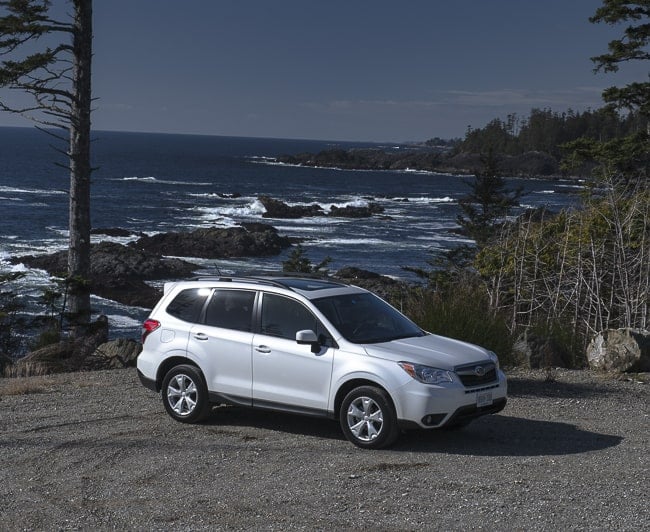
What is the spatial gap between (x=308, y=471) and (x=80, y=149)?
12448mm

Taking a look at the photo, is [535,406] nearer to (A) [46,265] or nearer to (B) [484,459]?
(B) [484,459]

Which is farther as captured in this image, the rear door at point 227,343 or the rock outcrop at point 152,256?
the rock outcrop at point 152,256

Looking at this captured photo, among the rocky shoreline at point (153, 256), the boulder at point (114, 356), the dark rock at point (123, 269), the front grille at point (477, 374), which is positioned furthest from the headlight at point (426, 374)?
the dark rock at point (123, 269)

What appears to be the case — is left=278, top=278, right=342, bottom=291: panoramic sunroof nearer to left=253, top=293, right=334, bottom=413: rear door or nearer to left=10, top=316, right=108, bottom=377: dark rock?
left=253, top=293, right=334, bottom=413: rear door

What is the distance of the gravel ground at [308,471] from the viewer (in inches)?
284

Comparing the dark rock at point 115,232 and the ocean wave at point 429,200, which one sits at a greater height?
the ocean wave at point 429,200

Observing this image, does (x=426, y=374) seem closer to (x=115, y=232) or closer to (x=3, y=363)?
(x=3, y=363)

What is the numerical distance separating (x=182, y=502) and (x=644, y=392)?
7253 mm

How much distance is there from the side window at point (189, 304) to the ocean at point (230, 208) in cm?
503

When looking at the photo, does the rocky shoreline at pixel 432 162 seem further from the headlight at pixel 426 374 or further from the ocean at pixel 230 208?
the headlight at pixel 426 374

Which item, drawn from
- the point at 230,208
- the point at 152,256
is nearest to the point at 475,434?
the point at 152,256

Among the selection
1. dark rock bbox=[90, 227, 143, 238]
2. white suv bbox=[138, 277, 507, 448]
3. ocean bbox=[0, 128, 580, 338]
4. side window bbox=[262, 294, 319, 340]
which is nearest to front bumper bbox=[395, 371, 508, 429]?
white suv bbox=[138, 277, 507, 448]

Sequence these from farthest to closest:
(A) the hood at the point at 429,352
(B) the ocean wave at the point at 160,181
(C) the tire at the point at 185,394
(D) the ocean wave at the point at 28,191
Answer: (B) the ocean wave at the point at 160,181 < (D) the ocean wave at the point at 28,191 < (C) the tire at the point at 185,394 < (A) the hood at the point at 429,352

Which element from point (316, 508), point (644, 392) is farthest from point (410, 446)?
point (644, 392)
